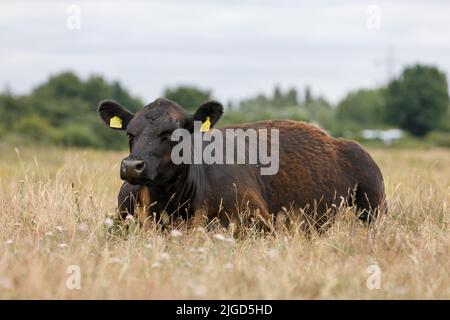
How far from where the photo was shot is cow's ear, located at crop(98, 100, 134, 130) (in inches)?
347

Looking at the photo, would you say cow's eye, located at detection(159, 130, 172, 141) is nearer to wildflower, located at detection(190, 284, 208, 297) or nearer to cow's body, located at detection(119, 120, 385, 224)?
cow's body, located at detection(119, 120, 385, 224)

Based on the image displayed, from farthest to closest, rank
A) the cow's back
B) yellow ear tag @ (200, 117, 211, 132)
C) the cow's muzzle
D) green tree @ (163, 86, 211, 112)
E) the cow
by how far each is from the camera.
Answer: green tree @ (163, 86, 211, 112), the cow's back, yellow ear tag @ (200, 117, 211, 132), the cow, the cow's muzzle

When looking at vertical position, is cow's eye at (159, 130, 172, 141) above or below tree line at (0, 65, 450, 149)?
above

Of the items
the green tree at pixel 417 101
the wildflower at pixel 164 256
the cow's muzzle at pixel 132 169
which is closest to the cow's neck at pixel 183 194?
the cow's muzzle at pixel 132 169

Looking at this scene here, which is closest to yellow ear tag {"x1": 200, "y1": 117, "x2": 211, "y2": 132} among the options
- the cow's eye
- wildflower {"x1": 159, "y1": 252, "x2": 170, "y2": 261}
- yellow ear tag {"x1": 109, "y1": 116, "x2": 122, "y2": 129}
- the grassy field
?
the cow's eye

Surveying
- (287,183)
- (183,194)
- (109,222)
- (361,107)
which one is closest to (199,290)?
(109,222)

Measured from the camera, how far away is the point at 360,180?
10.1 m

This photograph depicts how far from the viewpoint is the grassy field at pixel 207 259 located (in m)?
5.84

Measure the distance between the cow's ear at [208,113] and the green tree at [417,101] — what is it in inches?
2862

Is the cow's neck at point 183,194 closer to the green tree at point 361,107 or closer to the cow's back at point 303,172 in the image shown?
the cow's back at point 303,172

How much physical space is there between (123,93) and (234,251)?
62.8 metres

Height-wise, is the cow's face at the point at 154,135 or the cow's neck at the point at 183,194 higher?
the cow's face at the point at 154,135

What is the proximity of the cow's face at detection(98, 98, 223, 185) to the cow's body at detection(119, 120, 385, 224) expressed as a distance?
1.21ft

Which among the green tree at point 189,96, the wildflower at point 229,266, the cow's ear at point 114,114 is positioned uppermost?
the cow's ear at point 114,114
